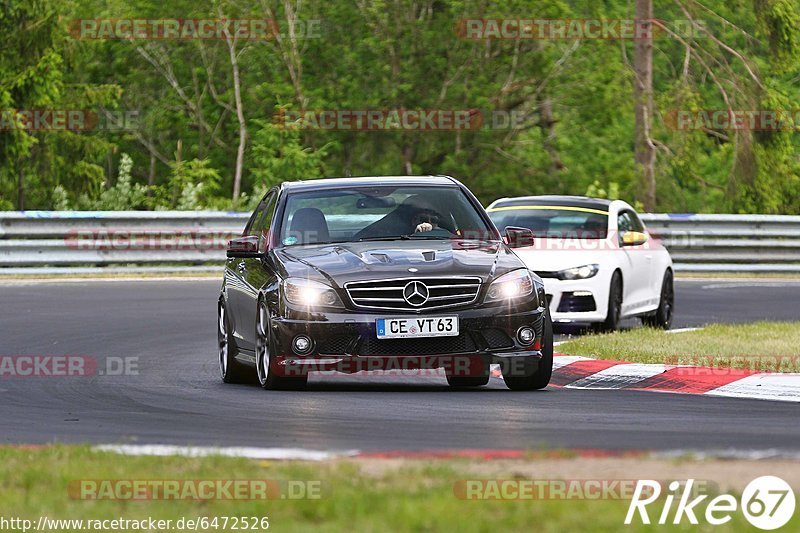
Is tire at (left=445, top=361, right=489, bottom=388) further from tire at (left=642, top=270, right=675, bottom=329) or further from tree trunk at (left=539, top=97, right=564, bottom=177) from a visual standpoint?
tree trunk at (left=539, top=97, right=564, bottom=177)

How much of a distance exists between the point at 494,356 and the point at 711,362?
2.59 m

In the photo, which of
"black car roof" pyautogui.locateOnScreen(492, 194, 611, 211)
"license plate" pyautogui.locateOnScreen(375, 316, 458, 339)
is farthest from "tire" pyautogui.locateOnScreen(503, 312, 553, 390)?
"black car roof" pyautogui.locateOnScreen(492, 194, 611, 211)

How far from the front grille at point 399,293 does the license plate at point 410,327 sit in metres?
0.09

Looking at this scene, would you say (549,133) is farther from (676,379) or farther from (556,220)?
(676,379)

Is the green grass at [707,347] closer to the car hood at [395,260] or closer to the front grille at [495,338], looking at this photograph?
the car hood at [395,260]

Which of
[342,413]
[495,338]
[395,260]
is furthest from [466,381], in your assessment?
[342,413]

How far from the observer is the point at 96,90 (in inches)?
1451

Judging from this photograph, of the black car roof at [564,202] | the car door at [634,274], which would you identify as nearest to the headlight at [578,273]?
the car door at [634,274]

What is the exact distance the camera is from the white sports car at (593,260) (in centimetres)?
1698

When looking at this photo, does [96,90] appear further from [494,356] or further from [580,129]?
[494,356]

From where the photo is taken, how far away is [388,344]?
11.1 m

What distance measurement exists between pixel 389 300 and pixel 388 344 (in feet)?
0.94

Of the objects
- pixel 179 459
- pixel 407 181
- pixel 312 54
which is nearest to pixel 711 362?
pixel 407 181

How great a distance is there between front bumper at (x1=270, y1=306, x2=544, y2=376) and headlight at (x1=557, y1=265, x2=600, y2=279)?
5.69m
